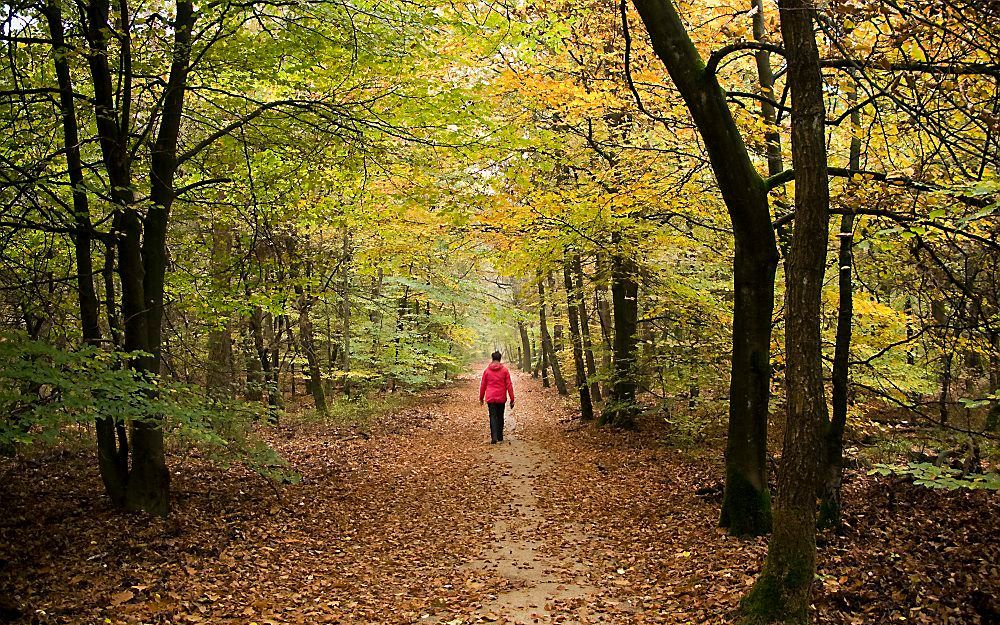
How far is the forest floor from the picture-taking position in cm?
519

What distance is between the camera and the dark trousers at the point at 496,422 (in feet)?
47.9

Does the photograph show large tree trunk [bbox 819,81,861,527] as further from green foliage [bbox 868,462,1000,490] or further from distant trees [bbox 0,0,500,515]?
distant trees [bbox 0,0,500,515]

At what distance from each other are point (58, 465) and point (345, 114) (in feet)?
22.9

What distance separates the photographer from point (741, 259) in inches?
259

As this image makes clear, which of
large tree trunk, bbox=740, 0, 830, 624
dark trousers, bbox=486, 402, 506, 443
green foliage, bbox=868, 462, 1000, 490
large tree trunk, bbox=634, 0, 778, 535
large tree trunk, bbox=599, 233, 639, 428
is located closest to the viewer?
large tree trunk, bbox=740, 0, 830, 624

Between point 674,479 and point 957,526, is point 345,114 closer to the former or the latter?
point 674,479

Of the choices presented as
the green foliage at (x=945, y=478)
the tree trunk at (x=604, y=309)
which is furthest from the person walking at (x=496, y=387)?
the green foliage at (x=945, y=478)

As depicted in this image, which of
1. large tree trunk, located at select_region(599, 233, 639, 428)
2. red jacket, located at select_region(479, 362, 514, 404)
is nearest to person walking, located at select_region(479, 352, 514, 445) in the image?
red jacket, located at select_region(479, 362, 514, 404)

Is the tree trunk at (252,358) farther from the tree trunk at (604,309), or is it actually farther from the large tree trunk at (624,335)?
the large tree trunk at (624,335)

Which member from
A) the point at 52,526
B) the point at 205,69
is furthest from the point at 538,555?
the point at 205,69

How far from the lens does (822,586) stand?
17.0ft

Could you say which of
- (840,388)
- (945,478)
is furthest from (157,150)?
(945,478)

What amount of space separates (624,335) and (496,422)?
3950 mm

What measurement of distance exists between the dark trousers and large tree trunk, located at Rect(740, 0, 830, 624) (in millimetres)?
10369
